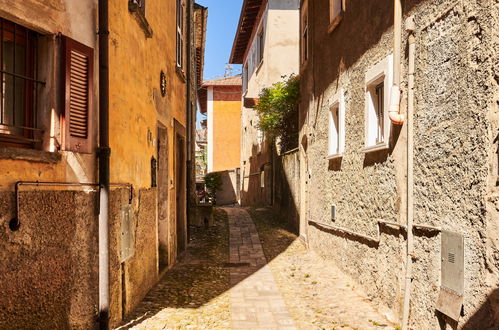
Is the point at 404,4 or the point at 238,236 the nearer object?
the point at 404,4

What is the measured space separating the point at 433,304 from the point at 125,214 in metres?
3.52

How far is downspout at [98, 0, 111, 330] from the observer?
4625 millimetres

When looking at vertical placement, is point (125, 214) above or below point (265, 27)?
below

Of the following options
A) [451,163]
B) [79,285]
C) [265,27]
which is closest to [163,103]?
[79,285]

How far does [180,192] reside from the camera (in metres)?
10.5

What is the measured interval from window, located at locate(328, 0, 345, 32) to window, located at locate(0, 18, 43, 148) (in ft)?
17.8

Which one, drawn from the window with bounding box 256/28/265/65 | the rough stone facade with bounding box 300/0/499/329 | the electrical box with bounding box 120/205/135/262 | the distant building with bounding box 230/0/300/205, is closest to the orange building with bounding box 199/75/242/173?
the distant building with bounding box 230/0/300/205

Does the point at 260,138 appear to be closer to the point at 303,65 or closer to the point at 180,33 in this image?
the point at 303,65

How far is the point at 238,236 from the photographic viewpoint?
1198 cm

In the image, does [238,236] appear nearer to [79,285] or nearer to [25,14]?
[79,285]

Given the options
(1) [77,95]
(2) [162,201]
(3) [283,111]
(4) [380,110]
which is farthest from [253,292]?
(3) [283,111]

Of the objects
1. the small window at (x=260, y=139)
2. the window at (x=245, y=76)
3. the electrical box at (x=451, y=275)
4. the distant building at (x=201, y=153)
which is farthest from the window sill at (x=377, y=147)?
the distant building at (x=201, y=153)

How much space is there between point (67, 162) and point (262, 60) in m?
15.0

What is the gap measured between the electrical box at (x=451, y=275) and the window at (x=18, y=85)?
3.76m
